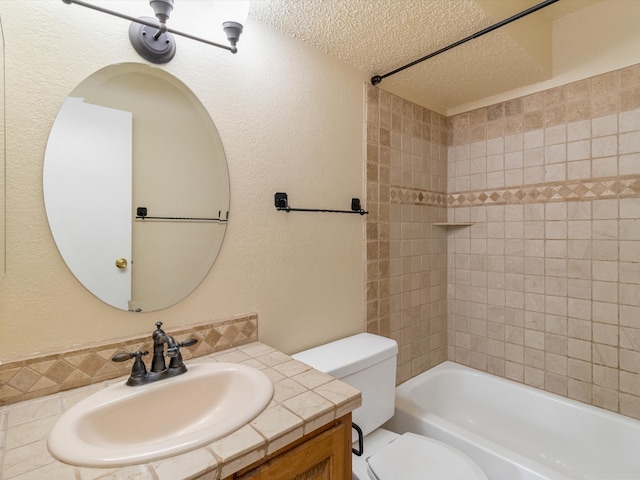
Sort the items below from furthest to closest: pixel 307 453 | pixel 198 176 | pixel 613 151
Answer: pixel 613 151
pixel 198 176
pixel 307 453

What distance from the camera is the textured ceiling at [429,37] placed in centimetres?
126

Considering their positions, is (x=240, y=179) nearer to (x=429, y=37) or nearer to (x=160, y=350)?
(x=160, y=350)

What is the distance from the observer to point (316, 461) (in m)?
0.80

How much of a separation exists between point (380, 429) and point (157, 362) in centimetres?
117

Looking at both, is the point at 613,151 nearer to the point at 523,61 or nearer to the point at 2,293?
the point at 523,61

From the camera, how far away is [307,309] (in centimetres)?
148

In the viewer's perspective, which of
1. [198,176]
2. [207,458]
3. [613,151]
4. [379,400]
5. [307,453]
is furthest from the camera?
[613,151]

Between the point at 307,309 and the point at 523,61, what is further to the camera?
the point at 523,61

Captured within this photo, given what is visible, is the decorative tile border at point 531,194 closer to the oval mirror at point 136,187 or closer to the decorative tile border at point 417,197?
the decorative tile border at point 417,197

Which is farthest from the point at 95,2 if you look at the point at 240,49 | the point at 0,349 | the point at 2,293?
the point at 0,349

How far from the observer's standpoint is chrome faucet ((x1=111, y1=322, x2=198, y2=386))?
0.90 meters

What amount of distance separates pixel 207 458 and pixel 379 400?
1011 mm

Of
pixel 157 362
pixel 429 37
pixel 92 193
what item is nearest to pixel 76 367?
pixel 157 362

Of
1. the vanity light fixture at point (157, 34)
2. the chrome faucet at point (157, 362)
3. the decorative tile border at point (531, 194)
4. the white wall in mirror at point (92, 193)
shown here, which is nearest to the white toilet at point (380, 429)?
the chrome faucet at point (157, 362)
